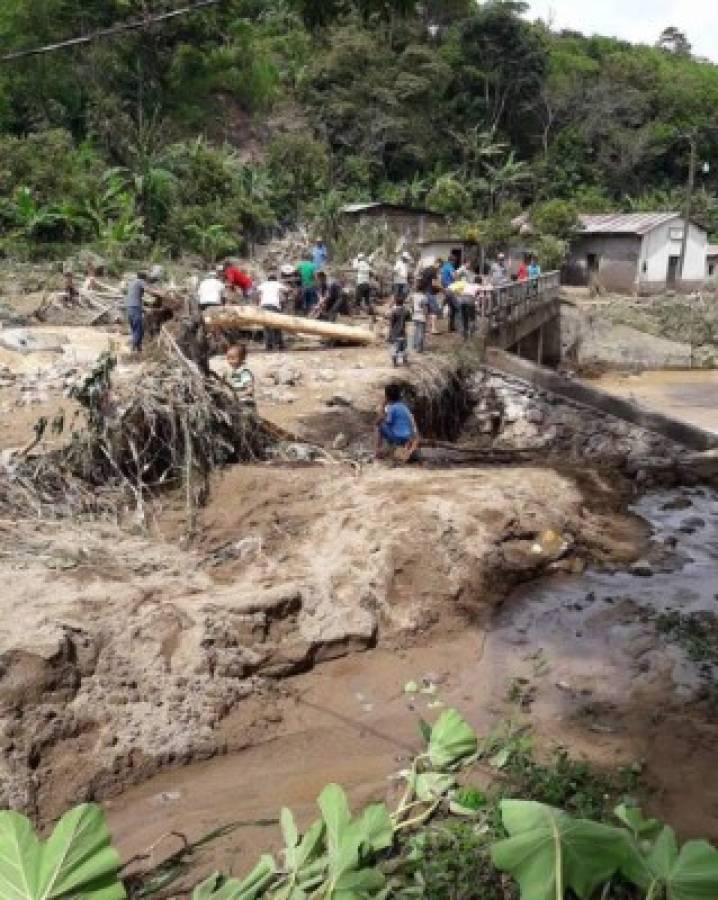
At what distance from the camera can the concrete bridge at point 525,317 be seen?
16.4 m

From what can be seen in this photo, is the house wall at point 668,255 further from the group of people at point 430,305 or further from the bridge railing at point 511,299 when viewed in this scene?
the group of people at point 430,305

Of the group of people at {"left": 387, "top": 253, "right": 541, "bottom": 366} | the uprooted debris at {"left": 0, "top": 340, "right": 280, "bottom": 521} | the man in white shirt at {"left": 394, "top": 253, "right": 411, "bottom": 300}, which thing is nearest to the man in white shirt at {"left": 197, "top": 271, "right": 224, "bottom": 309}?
the group of people at {"left": 387, "top": 253, "right": 541, "bottom": 366}

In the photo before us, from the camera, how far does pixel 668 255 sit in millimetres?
37125

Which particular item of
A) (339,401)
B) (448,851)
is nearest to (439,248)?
(339,401)

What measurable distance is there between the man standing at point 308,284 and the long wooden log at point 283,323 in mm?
1439

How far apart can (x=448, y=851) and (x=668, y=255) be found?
36868mm

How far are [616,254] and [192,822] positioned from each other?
34.5 m

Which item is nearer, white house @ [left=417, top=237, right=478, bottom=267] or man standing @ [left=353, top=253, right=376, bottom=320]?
man standing @ [left=353, top=253, right=376, bottom=320]

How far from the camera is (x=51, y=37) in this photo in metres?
31.4

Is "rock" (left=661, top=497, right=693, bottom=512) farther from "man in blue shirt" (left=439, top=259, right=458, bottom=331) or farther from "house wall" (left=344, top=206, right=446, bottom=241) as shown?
"house wall" (left=344, top=206, right=446, bottom=241)

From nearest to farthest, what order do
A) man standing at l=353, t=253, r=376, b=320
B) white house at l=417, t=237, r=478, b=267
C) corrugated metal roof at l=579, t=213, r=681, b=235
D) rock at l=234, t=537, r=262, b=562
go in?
rock at l=234, t=537, r=262, b=562
man standing at l=353, t=253, r=376, b=320
white house at l=417, t=237, r=478, b=267
corrugated metal roof at l=579, t=213, r=681, b=235

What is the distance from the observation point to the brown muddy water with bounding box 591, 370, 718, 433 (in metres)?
20.8

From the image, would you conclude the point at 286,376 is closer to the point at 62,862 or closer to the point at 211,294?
the point at 211,294

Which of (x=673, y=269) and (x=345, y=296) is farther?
(x=673, y=269)
